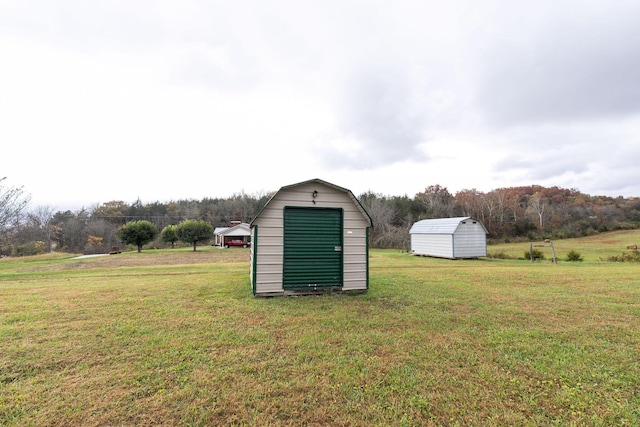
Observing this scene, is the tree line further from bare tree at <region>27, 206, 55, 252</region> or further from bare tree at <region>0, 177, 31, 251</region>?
bare tree at <region>0, 177, 31, 251</region>

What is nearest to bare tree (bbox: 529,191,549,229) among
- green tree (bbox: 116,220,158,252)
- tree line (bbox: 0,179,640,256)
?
tree line (bbox: 0,179,640,256)

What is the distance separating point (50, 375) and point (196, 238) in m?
34.6

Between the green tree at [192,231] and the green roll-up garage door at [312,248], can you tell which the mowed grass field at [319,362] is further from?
the green tree at [192,231]

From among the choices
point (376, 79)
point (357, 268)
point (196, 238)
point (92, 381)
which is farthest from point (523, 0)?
point (196, 238)

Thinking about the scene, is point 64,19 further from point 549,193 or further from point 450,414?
point 549,193

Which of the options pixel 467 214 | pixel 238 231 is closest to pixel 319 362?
pixel 238 231

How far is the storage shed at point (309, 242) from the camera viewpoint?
6.90 meters

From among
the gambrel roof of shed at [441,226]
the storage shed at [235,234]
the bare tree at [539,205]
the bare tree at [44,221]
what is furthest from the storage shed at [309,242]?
the bare tree at [44,221]

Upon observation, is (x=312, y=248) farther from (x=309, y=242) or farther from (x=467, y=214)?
(x=467, y=214)

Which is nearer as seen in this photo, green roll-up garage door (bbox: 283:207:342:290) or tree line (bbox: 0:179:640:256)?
green roll-up garage door (bbox: 283:207:342:290)

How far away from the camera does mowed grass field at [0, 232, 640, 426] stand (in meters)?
2.45

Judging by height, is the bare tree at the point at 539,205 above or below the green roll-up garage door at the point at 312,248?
above

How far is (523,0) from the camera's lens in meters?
8.66

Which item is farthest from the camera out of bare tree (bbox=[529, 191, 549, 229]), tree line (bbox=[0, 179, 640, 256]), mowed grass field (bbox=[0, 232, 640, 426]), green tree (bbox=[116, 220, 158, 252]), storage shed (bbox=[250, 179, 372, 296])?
bare tree (bbox=[529, 191, 549, 229])
